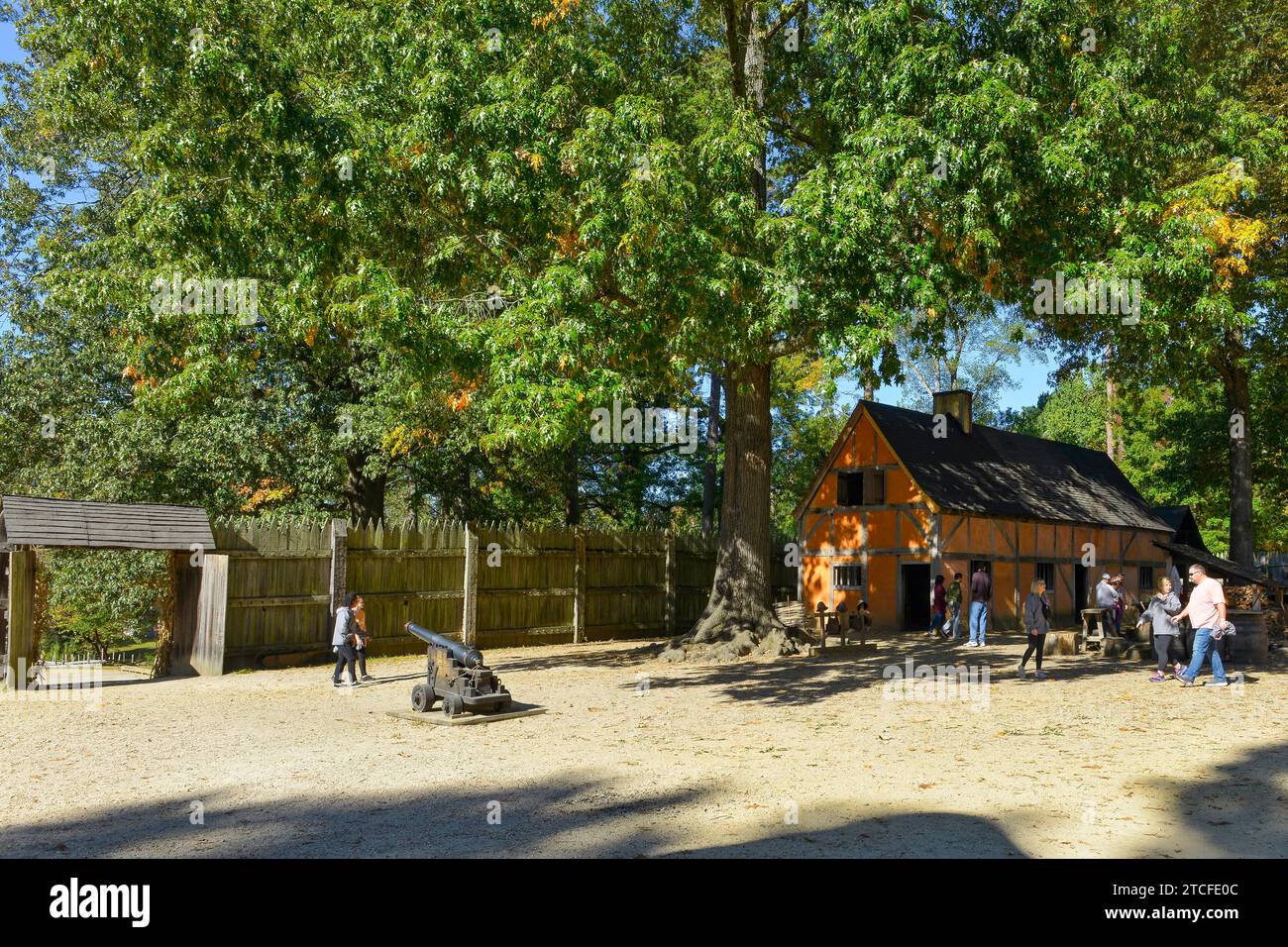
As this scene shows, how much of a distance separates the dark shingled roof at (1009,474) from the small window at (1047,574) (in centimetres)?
140

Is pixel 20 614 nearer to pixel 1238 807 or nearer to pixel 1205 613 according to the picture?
pixel 1238 807

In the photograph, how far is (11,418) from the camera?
78.1 feet

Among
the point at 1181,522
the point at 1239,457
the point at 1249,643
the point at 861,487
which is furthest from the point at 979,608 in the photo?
the point at 1181,522

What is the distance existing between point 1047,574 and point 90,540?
996 inches

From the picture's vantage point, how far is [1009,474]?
30.3 meters

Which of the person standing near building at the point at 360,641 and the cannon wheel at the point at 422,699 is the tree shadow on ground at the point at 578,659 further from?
the cannon wheel at the point at 422,699

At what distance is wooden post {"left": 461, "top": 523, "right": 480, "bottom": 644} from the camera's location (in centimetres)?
1958

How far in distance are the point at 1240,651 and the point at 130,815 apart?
17.7m

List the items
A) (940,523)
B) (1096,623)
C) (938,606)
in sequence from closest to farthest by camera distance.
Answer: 1. (1096,623)
2. (938,606)
3. (940,523)

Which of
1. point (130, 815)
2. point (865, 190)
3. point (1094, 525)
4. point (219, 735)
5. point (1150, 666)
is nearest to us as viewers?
point (130, 815)

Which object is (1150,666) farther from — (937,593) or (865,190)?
(865,190)

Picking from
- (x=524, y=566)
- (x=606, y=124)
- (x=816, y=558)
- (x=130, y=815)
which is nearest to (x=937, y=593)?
(x=816, y=558)

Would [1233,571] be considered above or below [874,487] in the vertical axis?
below

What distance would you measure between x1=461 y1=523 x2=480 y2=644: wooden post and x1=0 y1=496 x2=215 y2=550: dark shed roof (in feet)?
16.5
